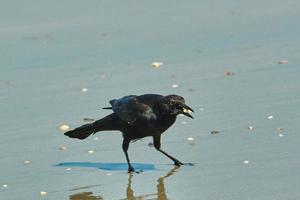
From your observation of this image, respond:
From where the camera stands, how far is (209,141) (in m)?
8.55

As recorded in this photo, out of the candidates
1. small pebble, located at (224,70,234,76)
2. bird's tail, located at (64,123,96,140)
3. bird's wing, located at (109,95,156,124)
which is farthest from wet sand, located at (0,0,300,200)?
bird's wing, located at (109,95,156,124)

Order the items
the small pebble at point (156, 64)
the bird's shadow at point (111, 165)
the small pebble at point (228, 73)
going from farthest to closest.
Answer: the small pebble at point (156, 64), the small pebble at point (228, 73), the bird's shadow at point (111, 165)

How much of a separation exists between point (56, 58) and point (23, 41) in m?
1.25

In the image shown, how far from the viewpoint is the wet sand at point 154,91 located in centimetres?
751

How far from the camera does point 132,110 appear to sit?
8.17m

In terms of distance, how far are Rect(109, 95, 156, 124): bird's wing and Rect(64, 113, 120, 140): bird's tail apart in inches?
4.2

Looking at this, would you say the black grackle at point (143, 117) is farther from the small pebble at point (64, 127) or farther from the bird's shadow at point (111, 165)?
the small pebble at point (64, 127)

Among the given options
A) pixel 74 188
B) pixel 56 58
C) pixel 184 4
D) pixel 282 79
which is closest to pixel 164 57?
pixel 56 58

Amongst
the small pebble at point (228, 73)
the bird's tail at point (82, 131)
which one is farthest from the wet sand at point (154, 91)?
the bird's tail at point (82, 131)

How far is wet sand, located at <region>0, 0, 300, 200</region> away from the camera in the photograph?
24.6 feet

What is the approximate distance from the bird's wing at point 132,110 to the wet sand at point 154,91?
0.39m

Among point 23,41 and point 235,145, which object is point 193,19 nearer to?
point 23,41

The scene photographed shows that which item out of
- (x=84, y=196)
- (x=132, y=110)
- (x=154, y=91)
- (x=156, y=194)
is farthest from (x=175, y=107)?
(x=154, y=91)

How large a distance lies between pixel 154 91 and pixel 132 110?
2639 millimetres
